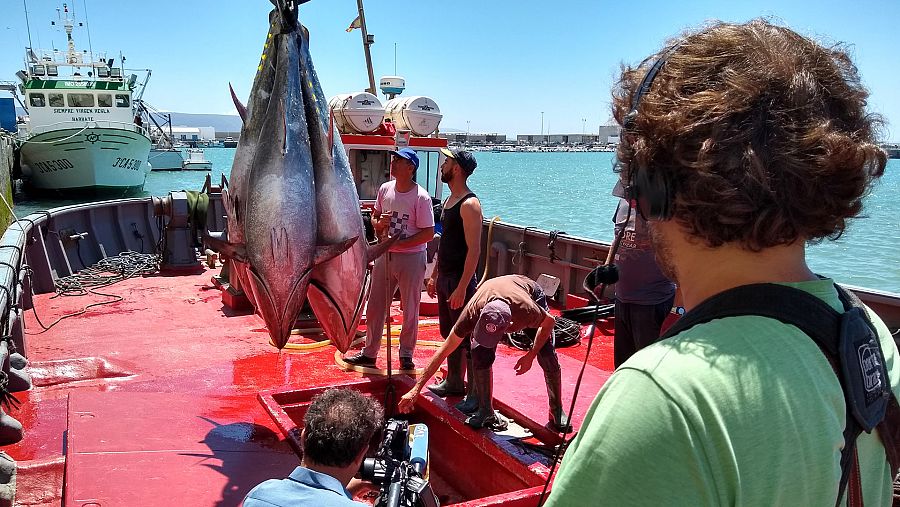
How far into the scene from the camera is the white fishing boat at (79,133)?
97.2 feet

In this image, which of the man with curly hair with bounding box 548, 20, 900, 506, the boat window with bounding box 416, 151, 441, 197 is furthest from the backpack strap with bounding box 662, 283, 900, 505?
the boat window with bounding box 416, 151, 441, 197

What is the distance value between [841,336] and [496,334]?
2630mm

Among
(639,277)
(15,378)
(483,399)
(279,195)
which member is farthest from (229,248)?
(15,378)

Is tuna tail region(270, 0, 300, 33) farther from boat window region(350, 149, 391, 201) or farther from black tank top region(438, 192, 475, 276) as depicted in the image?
boat window region(350, 149, 391, 201)

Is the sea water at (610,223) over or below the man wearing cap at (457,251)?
below

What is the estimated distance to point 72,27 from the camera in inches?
1383

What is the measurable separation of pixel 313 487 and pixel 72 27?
40.3 m

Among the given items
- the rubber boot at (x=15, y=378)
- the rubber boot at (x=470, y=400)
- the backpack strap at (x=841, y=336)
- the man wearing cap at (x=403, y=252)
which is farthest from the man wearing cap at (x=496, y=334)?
the backpack strap at (x=841, y=336)

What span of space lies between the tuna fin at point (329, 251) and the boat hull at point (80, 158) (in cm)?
3063

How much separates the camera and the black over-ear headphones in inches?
50.0

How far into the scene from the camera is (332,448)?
206 cm

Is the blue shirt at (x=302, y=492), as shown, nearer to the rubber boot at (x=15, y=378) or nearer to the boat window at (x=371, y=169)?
the rubber boot at (x=15, y=378)

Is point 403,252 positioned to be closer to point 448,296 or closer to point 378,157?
point 448,296

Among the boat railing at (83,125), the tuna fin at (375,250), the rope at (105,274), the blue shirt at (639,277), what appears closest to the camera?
the tuna fin at (375,250)
